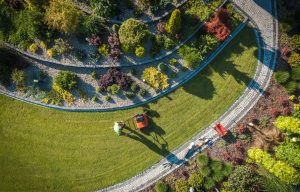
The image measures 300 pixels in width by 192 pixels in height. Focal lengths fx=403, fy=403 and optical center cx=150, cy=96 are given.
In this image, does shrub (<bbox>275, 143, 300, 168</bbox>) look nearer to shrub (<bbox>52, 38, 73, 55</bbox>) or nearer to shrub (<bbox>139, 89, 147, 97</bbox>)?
shrub (<bbox>139, 89, 147, 97</bbox>)

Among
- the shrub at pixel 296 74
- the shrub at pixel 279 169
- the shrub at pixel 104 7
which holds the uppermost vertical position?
the shrub at pixel 104 7

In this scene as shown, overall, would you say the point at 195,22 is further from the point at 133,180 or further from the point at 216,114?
the point at 133,180

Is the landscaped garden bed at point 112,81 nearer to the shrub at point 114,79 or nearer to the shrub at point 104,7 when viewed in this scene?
the shrub at point 114,79

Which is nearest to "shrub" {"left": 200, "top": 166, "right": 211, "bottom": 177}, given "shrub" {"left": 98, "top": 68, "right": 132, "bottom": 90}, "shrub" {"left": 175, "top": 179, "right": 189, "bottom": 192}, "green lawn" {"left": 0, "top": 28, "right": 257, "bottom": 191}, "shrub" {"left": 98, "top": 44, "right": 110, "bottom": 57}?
"shrub" {"left": 175, "top": 179, "right": 189, "bottom": 192}

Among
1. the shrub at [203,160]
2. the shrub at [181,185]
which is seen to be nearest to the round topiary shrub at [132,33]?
the shrub at [203,160]

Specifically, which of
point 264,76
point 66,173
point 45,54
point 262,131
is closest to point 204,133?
point 262,131

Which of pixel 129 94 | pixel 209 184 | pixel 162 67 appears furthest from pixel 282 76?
pixel 129 94
